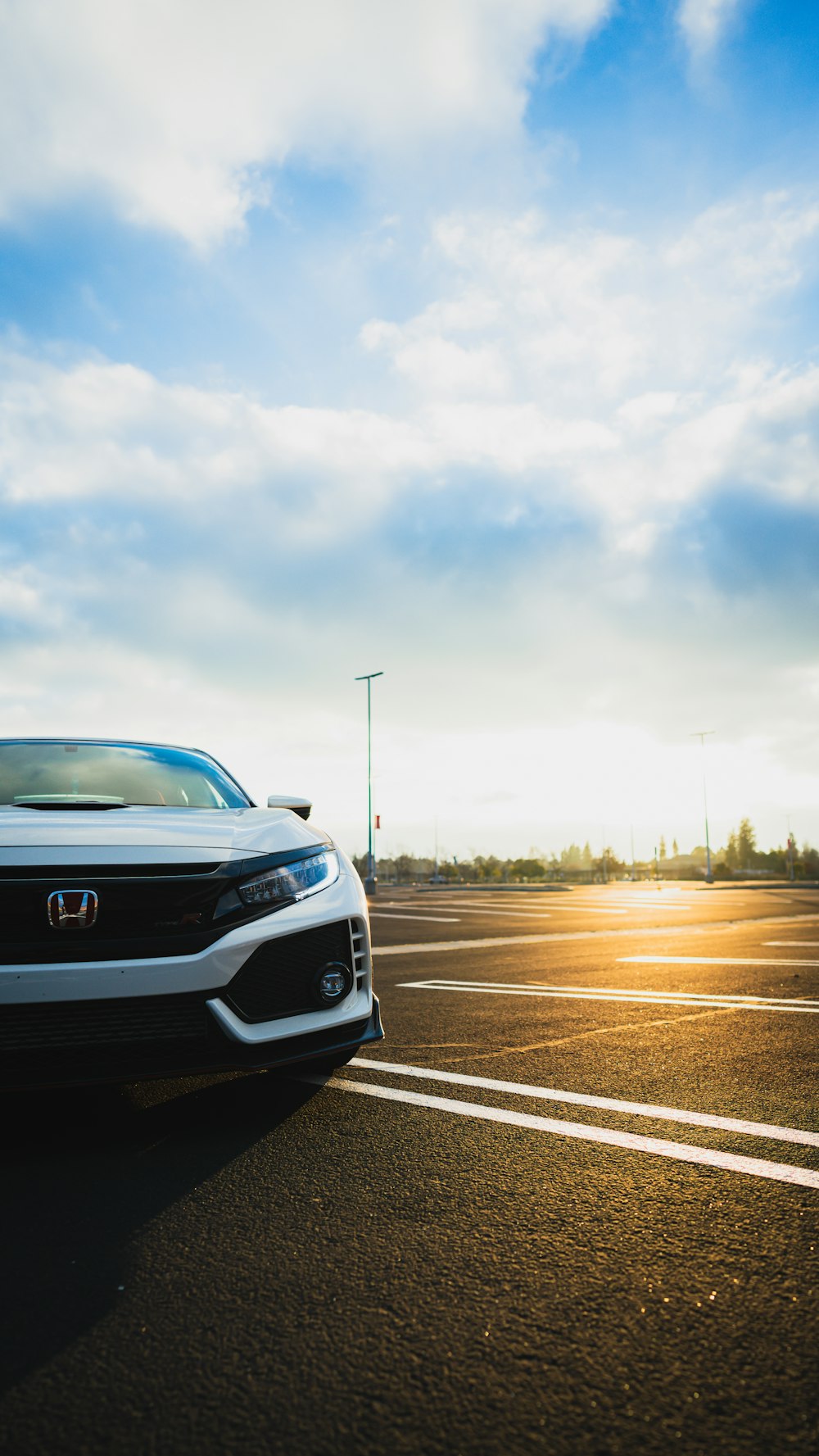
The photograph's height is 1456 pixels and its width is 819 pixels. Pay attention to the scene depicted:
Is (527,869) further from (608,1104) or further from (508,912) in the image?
(608,1104)

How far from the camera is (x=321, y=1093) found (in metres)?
3.62

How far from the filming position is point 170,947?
2.91m

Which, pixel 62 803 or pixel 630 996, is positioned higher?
pixel 62 803

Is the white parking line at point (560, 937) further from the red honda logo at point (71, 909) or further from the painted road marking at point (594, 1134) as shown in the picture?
the red honda logo at point (71, 909)

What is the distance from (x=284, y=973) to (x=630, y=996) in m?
3.96

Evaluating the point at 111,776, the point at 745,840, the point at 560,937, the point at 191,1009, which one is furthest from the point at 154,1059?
the point at 745,840

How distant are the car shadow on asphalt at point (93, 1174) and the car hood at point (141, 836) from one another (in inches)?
37.6

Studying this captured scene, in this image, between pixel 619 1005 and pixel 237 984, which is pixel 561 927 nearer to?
pixel 619 1005

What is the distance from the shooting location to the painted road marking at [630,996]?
5.82 m

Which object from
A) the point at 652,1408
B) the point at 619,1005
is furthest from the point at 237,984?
the point at 619,1005

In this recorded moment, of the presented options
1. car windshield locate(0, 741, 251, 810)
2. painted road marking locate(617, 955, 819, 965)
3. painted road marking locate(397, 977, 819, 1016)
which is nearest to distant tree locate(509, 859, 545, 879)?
painted road marking locate(617, 955, 819, 965)

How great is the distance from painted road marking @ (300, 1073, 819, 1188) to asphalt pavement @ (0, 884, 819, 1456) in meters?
0.01

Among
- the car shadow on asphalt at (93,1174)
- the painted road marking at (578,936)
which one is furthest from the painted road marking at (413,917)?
the car shadow on asphalt at (93,1174)

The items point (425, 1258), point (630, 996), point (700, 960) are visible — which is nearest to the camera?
point (425, 1258)
